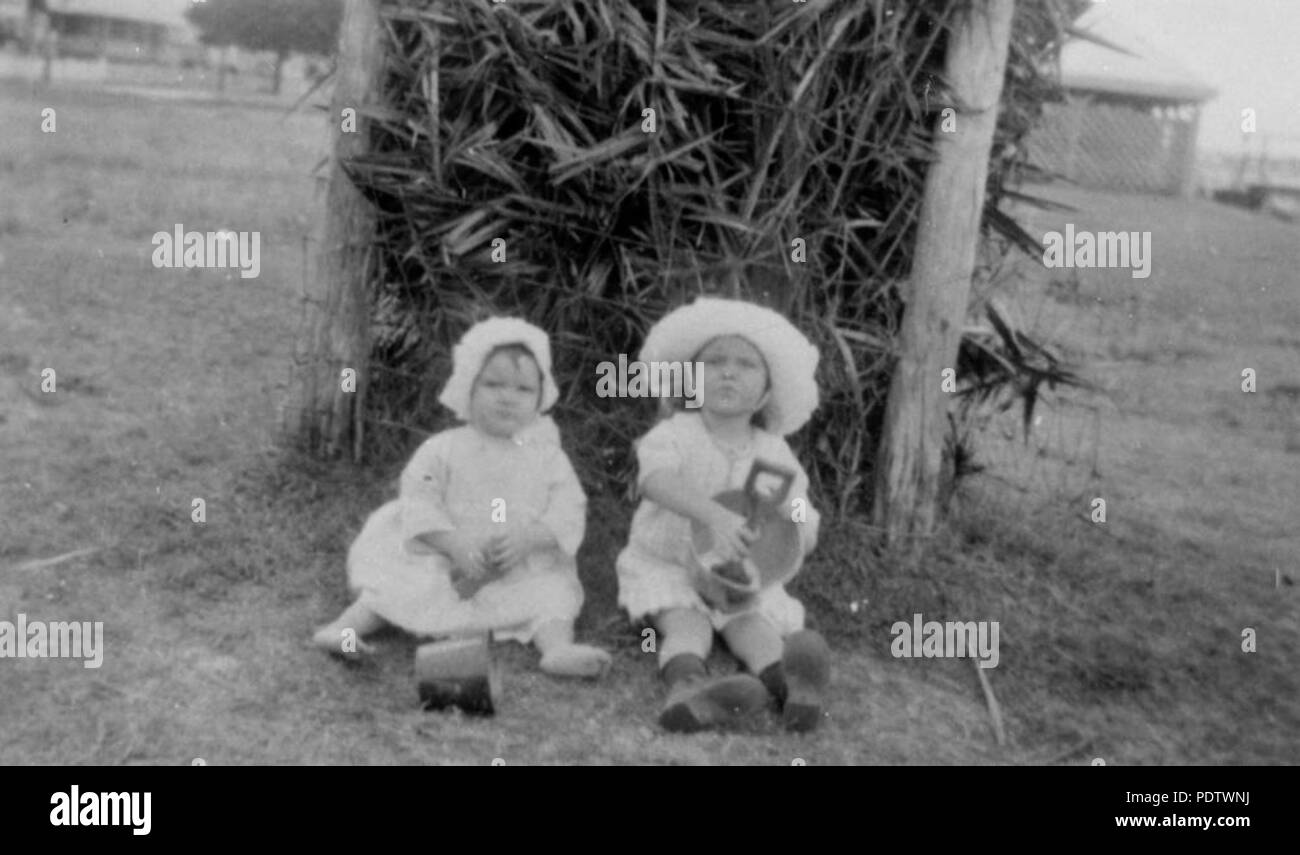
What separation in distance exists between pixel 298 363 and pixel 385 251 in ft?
1.74

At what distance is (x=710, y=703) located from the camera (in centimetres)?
330

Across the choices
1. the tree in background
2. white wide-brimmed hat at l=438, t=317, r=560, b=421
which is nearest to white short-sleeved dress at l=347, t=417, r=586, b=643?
white wide-brimmed hat at l=438, t=317, r=560, b=421

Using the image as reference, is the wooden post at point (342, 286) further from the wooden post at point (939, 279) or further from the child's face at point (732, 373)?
the wooden post at point (939, 279)

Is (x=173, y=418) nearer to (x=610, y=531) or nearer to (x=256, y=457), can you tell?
(x=256, y=457)

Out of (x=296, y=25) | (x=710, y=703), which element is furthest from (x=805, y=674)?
(x=296, y=25)

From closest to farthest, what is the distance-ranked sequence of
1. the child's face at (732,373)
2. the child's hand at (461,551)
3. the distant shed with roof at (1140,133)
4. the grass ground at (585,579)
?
the grass ground at (585,579) < the child's hand at (461,551) < the child's face at (732,373) < the distant shed with roof at (1140,133)

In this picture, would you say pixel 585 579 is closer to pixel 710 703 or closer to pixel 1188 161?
pixel 710 703

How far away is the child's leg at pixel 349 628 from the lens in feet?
11.8

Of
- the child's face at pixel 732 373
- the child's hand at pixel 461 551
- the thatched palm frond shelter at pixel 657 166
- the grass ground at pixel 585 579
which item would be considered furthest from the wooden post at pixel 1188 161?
the child's hand at pixel 461 551

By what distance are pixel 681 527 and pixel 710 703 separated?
68 centimetres

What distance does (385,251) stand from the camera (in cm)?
454

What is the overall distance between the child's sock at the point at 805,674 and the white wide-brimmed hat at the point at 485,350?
1064mm
